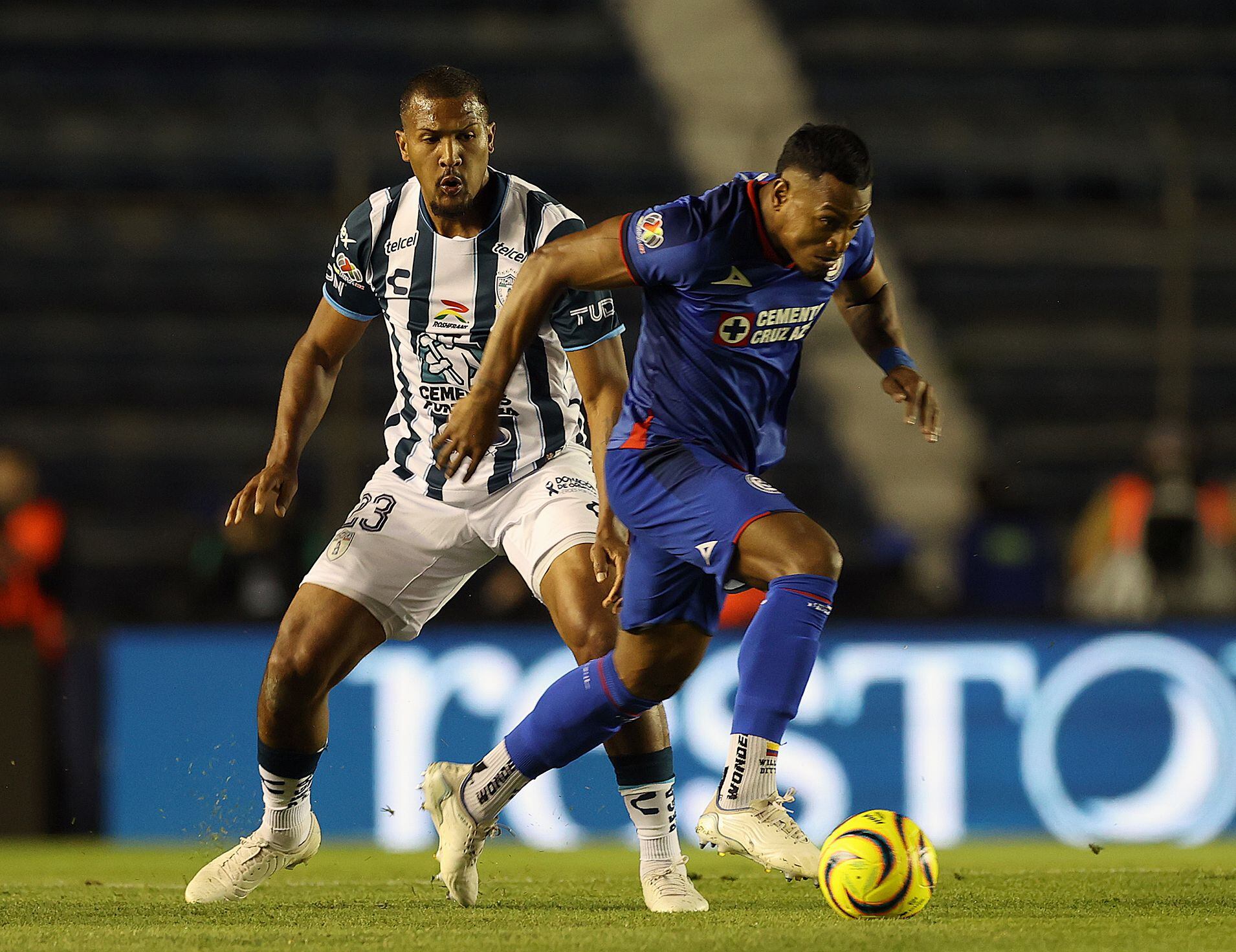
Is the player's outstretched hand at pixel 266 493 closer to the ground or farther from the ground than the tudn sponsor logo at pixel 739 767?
farther from the ground

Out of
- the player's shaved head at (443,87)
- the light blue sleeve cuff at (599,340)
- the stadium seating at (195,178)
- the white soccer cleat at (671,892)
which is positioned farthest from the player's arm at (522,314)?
the stadium seating at (195,178)

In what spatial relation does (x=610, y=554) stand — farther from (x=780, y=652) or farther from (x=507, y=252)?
(x=507, y=252)

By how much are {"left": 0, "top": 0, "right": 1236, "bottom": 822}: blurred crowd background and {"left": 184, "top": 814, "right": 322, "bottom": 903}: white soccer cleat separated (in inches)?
279

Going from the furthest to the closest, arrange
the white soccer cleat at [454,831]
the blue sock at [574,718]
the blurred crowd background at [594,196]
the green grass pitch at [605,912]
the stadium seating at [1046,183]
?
1. the stadium seating at [1046,183]
2. the blurred crowd background at [594,196]
3. the white soccer cleat at [454,831]
4. the blue sock at [574,718]
5. the green grass pitch at [605,912]

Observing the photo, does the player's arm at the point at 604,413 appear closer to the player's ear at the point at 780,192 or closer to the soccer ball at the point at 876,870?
the player's ear at the point at 780,192

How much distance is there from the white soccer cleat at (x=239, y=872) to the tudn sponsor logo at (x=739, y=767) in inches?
54.7

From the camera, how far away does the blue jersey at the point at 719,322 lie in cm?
455

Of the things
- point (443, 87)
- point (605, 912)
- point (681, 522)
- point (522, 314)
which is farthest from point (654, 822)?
point (443, 87)

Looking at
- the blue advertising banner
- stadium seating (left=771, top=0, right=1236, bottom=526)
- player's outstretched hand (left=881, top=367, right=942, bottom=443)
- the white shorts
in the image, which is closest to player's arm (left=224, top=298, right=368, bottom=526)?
the white shorts

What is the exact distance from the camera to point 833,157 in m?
4.39

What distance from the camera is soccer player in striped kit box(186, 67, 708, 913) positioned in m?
4.91

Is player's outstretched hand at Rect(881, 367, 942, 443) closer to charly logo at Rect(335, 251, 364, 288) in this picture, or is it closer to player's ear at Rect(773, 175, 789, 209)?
player's ear at Rect(773, 175, 789, 209)

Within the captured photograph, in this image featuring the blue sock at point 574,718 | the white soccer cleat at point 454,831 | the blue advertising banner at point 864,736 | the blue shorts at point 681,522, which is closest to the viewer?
the blue shorts at point 681,522

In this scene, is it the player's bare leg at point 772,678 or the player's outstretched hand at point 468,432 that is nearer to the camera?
the player's bare leg at point 772,678
